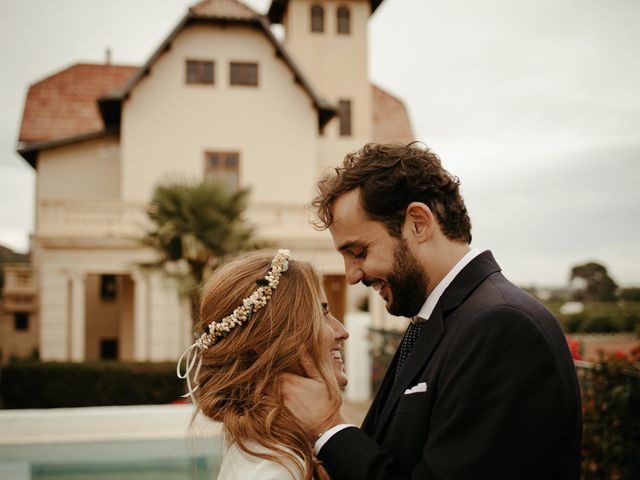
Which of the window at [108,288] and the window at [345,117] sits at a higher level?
the window at [345,117]

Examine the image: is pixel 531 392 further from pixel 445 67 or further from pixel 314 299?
pixel 445 67

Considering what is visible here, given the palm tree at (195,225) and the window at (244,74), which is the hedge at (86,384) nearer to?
the palm tree at (195,225)

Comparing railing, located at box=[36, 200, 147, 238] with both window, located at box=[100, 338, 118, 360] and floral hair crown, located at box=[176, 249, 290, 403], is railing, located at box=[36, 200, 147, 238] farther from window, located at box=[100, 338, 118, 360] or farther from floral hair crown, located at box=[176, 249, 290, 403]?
floral hair crown, located at box=[176, 249, 290, 403]

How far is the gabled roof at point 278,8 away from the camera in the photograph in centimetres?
2566

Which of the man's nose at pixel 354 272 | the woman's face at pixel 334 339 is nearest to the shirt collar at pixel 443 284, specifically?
the man's nose at pixel 354 272

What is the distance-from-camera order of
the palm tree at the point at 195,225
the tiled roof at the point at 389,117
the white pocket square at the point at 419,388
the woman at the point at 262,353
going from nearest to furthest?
the white pocket square at the point at 419,388 → the woman at the point at 262,353 → the palm tree at the point at 195,225 → the tiled roof at the point at 389,117

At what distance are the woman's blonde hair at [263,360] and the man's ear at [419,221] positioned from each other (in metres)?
0.49

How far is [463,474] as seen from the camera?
182cm

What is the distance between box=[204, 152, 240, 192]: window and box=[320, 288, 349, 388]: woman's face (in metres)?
19.2

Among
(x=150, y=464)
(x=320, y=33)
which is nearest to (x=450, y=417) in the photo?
(x=150, y=464)

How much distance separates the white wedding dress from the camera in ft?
7.14

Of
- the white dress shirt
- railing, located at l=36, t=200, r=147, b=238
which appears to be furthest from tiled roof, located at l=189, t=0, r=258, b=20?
the white dress shirt

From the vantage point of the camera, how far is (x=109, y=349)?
25891mm

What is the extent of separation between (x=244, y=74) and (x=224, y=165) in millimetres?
3103
